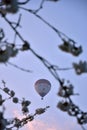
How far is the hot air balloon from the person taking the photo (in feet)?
84.0

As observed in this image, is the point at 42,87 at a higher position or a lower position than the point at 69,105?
higher

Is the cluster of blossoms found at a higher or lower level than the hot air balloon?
lower

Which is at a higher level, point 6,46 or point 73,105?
point 6,46

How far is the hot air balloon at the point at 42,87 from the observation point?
25609 millimetres

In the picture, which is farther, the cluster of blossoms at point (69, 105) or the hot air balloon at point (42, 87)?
the hot air balloon at point (42, 87)

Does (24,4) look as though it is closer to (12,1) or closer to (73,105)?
(12,1)

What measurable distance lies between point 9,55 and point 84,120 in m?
1.45

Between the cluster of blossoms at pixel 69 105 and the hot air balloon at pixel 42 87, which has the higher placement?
the hot air balloon at pixel 42 87

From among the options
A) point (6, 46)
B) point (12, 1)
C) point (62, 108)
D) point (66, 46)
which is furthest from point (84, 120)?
point (12, 1)

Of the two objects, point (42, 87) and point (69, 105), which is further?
point (42, 87)

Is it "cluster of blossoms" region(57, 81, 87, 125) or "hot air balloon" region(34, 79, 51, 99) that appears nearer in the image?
"cluster of blossoms" region(57, 81, 87, 125)

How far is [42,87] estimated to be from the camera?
25938 millimetres

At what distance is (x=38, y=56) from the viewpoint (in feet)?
19.0

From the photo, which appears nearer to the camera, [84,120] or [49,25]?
[49,25]
